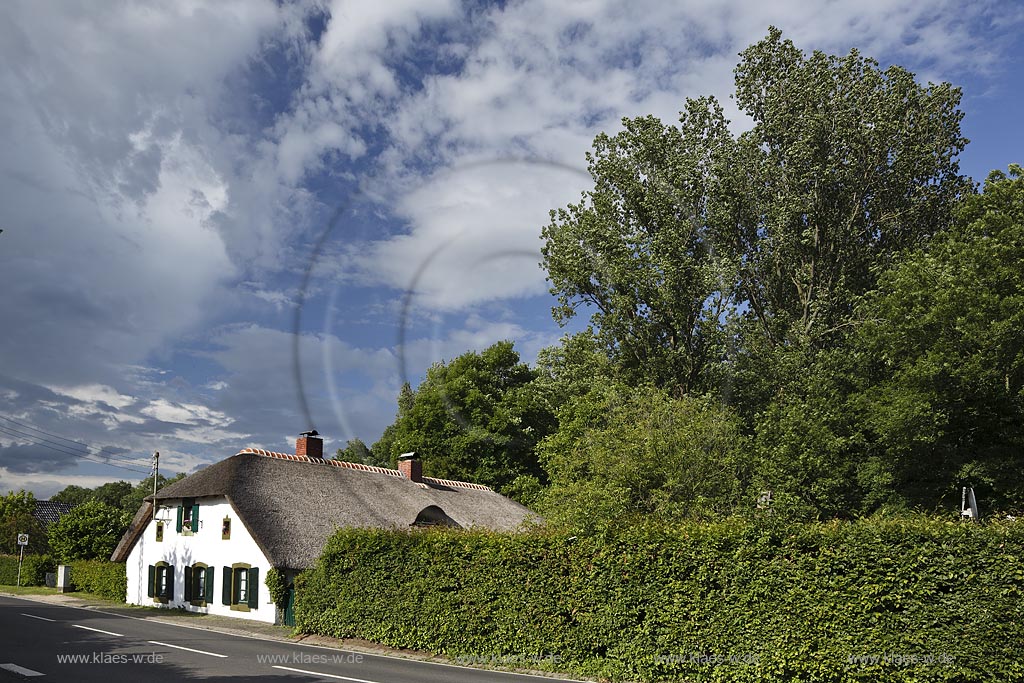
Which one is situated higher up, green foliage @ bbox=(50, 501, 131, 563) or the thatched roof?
the thatched roof

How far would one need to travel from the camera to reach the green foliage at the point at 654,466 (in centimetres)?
2697

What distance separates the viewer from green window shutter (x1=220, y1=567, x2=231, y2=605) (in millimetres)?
32562

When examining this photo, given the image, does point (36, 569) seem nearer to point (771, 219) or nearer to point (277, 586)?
point (277, 586)

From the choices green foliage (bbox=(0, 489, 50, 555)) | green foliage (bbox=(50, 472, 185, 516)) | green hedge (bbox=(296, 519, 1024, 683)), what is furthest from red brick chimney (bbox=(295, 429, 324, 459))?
green foliage (bbox=(50, 472, 185, 516))

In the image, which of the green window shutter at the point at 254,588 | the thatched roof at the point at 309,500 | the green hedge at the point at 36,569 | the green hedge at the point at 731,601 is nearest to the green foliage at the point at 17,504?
the green hedge at the point at 36,569

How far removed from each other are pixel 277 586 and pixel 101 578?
727 inches

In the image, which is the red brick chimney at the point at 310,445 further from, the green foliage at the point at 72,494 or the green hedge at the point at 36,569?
the green foliage at the point at 72,494

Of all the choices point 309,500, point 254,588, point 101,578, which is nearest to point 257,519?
point 254,588

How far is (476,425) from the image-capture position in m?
55.7

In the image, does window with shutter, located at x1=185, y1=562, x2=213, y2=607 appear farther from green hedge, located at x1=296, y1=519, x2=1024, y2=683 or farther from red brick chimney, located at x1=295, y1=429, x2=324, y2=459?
green hedge, located at x1=296, y1=519, x2=1024, y2=683

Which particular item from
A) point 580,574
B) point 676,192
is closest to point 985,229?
point 676,192

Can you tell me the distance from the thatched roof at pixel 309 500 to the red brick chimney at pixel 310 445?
1.56 meters

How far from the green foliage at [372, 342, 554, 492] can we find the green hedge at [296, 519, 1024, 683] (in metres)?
32.4

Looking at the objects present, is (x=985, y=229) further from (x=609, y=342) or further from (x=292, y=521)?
(x=292, y=521)
